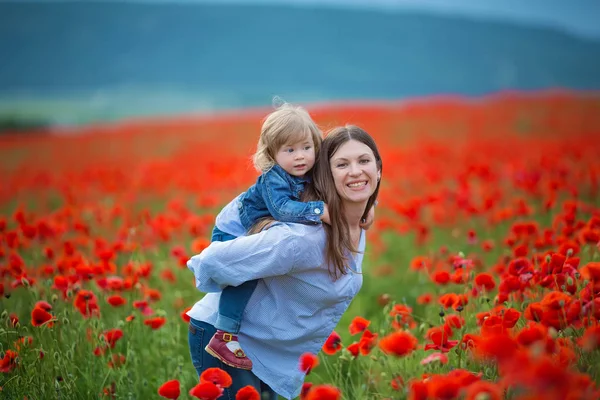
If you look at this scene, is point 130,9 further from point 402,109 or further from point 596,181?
point 596,181

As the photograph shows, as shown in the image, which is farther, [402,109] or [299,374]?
[402,109]

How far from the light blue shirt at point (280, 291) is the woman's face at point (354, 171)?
0.20 m

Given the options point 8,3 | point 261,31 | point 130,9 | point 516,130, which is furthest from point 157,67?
point 516,130

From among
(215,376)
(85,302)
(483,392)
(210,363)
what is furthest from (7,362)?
(483,392)

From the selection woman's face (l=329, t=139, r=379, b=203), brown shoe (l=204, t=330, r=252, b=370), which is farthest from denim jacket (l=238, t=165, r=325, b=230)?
brown shoe (l=204, t=330, r=252, b=370)

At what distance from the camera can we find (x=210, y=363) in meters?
2.50

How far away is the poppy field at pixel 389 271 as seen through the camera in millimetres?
1980

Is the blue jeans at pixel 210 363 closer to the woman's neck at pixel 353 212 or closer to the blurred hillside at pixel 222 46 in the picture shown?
the woman's neck at pixel 353 212

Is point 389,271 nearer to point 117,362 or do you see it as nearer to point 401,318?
point 401,318

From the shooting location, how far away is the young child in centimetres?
236

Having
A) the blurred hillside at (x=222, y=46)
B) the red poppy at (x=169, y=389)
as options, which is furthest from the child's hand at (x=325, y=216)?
the blurred hillside at (x=222, y=46)

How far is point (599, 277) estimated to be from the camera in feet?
6.33

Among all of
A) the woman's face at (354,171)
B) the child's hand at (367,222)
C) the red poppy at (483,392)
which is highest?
the woman's face at (354,171)

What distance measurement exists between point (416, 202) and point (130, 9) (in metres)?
47.1
